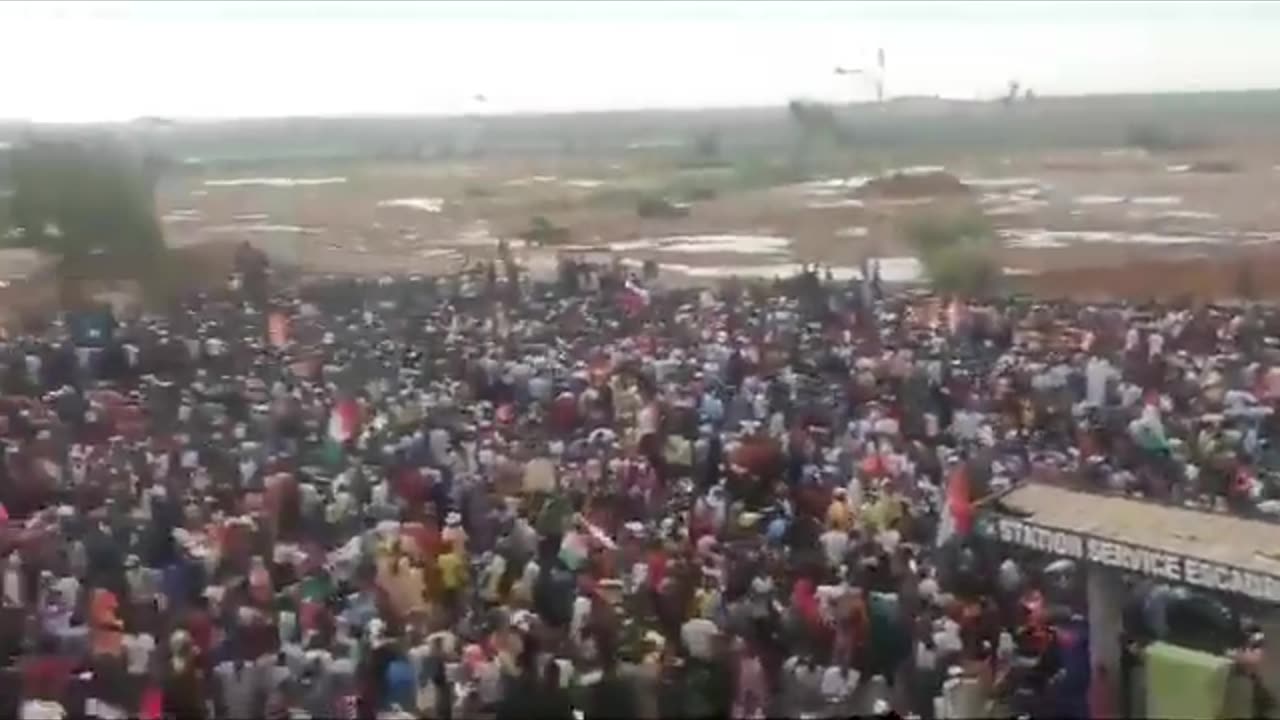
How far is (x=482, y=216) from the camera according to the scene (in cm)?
430

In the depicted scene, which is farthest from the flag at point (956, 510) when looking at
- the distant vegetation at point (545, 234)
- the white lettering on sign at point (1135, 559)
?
the distant vegetation at point (545, 234)

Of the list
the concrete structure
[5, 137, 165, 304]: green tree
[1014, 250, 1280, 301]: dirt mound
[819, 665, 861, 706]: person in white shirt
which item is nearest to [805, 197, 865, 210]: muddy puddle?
[1014, 250, 1280, 301]: dirt mound

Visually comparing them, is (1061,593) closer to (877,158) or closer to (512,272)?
(877,158)

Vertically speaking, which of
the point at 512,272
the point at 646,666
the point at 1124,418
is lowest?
the point at 646,666

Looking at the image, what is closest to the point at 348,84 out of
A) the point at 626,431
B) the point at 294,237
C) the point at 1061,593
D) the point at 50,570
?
the point at 294,237

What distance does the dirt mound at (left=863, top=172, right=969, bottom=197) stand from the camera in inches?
170

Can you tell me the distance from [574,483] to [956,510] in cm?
95

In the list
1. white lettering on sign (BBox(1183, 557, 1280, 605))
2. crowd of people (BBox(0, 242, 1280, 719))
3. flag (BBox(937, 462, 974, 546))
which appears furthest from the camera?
flag (BBox(937, 462, 974, 546))

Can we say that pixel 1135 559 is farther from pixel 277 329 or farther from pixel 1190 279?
pixel 277 329

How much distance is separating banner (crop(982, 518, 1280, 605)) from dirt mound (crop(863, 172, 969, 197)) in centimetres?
93

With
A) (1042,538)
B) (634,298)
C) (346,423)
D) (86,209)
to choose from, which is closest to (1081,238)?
(1042,538)

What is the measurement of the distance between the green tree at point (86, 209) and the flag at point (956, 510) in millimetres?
2047

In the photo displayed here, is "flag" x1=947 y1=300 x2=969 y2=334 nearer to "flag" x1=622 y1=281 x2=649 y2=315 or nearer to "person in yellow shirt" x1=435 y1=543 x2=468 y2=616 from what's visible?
"flag" x1=622 y1=281 x2=649 y2=315

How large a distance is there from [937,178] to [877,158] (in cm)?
16
